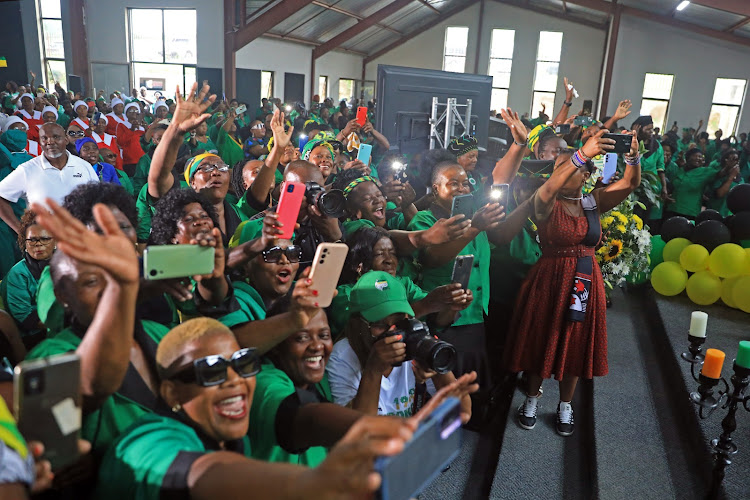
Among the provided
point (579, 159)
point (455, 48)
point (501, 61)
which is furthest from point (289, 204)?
point (455, 48)

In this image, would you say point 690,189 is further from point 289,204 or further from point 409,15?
point 409,15

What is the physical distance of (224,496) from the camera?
0.80 m

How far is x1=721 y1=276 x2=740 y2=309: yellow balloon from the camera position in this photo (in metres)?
4.15

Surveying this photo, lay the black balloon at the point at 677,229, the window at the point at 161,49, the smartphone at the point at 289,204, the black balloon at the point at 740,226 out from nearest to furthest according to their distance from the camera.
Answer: the smartphone at the point at 289,204
the black balloon at the point at 740,226
the black balloon at the point at 677,229
the window at the point at 161,49

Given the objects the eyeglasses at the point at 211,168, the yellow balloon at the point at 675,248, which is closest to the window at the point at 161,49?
the yellow balloon at the point at 675,248

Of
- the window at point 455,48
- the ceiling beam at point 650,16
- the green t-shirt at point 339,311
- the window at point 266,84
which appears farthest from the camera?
the window at point 455,48

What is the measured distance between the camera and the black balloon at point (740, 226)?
4.27m

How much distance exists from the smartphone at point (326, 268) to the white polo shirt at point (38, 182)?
209 cm

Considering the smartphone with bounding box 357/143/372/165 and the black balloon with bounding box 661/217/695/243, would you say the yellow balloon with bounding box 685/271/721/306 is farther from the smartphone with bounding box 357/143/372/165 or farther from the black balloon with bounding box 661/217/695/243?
the smartphone with bounding box 357/143/372/165

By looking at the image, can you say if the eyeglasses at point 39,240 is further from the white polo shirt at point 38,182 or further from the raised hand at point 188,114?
the white polo shirt at point 38,182

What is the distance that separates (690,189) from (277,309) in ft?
19.6

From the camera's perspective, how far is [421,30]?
18656 millimetres

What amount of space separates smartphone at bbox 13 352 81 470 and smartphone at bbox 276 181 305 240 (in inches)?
34.9

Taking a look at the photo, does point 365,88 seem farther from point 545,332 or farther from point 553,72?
point 545,332
